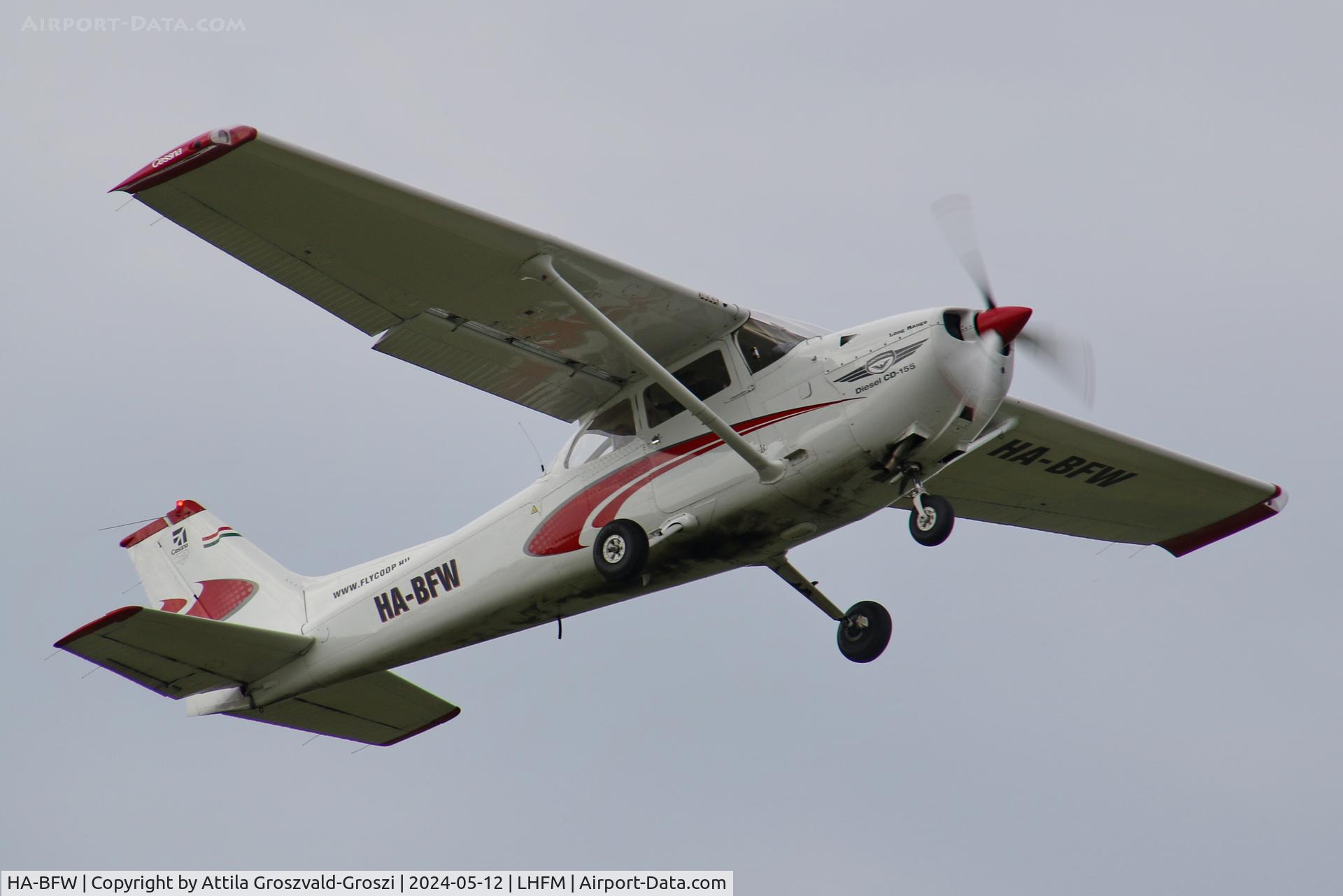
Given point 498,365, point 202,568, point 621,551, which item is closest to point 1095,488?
point 621,551

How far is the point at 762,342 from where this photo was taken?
14219mm

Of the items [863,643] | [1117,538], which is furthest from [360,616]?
[1117,538]

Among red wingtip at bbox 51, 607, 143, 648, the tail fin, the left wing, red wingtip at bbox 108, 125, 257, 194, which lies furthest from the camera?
the tail fin

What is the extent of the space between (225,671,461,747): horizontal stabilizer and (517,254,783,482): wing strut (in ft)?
14.9

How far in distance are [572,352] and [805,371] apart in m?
2.12

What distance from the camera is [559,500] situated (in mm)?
15062

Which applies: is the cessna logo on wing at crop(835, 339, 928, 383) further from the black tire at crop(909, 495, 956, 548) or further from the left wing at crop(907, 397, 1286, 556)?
the left wing at crop(907, 397, 1286, 556)

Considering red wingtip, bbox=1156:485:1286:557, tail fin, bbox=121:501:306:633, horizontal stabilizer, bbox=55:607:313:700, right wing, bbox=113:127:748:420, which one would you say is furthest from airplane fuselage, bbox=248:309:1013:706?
red wingtip, bbox=1156:485:1286:557

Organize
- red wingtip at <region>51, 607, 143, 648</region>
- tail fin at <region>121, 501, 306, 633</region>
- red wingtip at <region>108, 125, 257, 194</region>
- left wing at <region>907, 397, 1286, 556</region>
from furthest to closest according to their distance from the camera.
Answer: tail fin at <region>121, 501, 306, 633</region> < left wing at <region>907, 397, 1286, 556</region> < red wingtip at <region>51, 607, 143, 648</region> < red wingtip at <region>108, 125, 257, 194</region>

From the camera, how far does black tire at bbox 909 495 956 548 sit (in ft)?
43.5

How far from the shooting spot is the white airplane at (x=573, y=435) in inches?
521

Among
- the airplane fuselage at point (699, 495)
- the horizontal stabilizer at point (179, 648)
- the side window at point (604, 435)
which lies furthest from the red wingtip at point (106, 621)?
the side window at point (604, 435)

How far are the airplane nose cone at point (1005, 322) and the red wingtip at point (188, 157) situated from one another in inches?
214

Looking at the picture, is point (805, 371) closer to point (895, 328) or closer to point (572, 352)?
point (895, 328)
